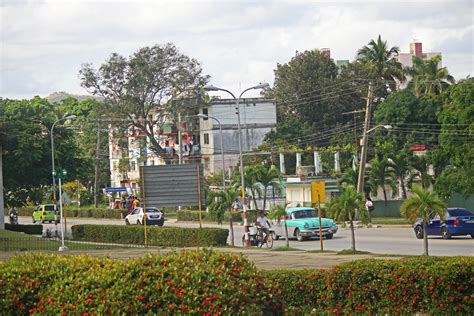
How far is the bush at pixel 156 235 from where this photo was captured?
3744 centimetres

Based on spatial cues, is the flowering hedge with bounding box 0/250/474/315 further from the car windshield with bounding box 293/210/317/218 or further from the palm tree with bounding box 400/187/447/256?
the car windshield with bounding box 293/210/317/218

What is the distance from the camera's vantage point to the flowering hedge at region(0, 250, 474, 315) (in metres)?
10.5

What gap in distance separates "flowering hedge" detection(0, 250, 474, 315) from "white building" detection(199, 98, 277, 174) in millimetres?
73858

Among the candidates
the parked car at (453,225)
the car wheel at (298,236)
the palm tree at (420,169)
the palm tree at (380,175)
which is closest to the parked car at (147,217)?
the palm tree at (380,175)

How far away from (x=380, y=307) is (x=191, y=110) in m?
67.4

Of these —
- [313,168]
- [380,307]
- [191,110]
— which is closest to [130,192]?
[191,110]

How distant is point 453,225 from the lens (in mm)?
38562

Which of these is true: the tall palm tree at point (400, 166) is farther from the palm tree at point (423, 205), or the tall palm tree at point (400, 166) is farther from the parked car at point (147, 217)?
the palm tree at point (423, 205)

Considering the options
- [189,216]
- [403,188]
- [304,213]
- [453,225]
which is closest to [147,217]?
[189,216]

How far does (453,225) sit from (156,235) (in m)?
12.5

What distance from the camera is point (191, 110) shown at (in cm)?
8106

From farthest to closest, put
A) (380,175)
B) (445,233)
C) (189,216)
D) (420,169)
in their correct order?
1. (189,216)
2. (420,169)
3. (380,175)
4. (445,233)

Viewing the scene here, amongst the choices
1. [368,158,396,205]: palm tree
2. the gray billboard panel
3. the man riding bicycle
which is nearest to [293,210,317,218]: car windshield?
the man riding bicycle

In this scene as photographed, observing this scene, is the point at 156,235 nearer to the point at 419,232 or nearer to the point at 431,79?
the point at 419,232
